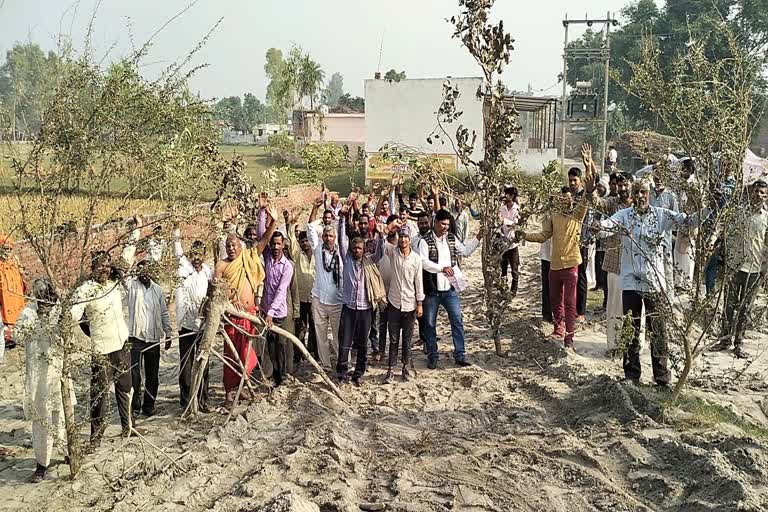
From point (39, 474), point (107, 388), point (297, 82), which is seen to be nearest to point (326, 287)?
point (107, 388)

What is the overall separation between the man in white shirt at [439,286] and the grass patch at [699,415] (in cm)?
216

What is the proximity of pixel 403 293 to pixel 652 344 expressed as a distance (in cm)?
249

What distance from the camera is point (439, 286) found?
7699 mm

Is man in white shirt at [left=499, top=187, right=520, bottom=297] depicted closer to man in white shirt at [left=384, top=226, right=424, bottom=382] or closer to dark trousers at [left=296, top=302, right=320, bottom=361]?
man in white shirt at [left=384, top=226, right=424, bottom=382]

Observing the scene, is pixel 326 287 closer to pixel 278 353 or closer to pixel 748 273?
pixel 278 353

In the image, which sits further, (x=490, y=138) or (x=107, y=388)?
(x=490, y=138)

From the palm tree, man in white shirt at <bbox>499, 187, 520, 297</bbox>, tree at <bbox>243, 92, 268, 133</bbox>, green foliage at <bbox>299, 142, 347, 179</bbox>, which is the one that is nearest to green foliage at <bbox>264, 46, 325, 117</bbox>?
the palm tree

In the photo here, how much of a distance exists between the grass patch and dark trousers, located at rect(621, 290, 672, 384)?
0.27 meters

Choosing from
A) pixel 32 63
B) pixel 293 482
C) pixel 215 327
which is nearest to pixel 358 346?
pixel 215 327

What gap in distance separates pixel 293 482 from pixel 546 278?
5156mm

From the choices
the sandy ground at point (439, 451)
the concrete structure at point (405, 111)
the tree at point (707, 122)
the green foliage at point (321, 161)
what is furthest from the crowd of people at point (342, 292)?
the concrete structure at point (405, 111)

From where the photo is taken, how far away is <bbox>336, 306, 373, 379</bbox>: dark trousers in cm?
739

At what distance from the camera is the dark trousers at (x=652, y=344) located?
6.23m

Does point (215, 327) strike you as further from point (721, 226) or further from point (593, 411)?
point (721, 226)
